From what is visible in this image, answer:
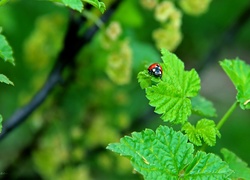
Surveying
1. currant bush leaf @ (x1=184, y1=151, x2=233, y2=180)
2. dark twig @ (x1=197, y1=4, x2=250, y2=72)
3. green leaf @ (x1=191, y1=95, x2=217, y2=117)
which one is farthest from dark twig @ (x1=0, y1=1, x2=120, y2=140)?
dark twig @ (x1=197, y1=4, x2=250, y2=72)

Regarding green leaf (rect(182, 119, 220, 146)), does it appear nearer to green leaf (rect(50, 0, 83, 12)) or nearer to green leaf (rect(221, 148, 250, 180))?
green leaf (rect(221, 148, 250, 180))

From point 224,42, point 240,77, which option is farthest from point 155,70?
point 224,42

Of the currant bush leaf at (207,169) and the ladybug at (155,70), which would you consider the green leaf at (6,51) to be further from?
the currant bush leaf at (207,169)

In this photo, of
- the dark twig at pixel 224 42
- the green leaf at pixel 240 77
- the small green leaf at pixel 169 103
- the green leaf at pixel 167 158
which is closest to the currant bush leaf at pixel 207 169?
the green leaf at pixel 167 158

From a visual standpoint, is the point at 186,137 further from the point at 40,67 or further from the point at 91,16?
the point at 40,67

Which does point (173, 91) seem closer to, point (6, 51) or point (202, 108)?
point (202, 108)
